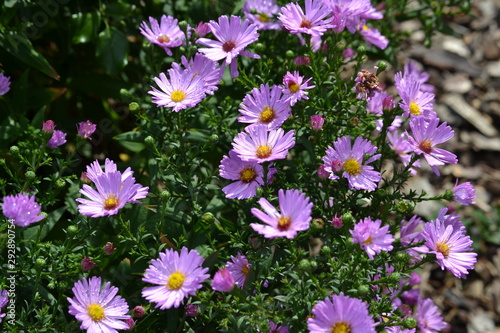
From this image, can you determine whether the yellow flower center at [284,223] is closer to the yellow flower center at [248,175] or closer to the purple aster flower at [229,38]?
the yellow flower center at [248,175]

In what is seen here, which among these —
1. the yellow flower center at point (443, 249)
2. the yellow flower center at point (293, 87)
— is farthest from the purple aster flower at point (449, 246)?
the yellow flower center at point (293, 87)

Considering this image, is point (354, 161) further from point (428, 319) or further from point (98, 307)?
point (98, 307)

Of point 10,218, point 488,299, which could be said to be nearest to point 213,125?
point 10,218

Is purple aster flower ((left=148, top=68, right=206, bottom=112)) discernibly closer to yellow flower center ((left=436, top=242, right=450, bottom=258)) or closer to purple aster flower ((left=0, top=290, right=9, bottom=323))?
purple aster flower ((left=0, top=290, right=9, bottom=323))

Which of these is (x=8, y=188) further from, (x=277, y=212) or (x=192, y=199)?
(x=277, y=212)

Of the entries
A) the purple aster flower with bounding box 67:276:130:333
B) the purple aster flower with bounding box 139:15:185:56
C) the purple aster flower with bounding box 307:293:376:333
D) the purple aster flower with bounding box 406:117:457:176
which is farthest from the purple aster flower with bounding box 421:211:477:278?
the purple aster flower with bounding box 139:15:185:56

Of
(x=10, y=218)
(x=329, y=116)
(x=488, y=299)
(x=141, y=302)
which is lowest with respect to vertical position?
(x=488, y=299)

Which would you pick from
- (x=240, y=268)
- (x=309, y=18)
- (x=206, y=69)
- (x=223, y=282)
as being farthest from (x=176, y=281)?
(x=309, y=18)
